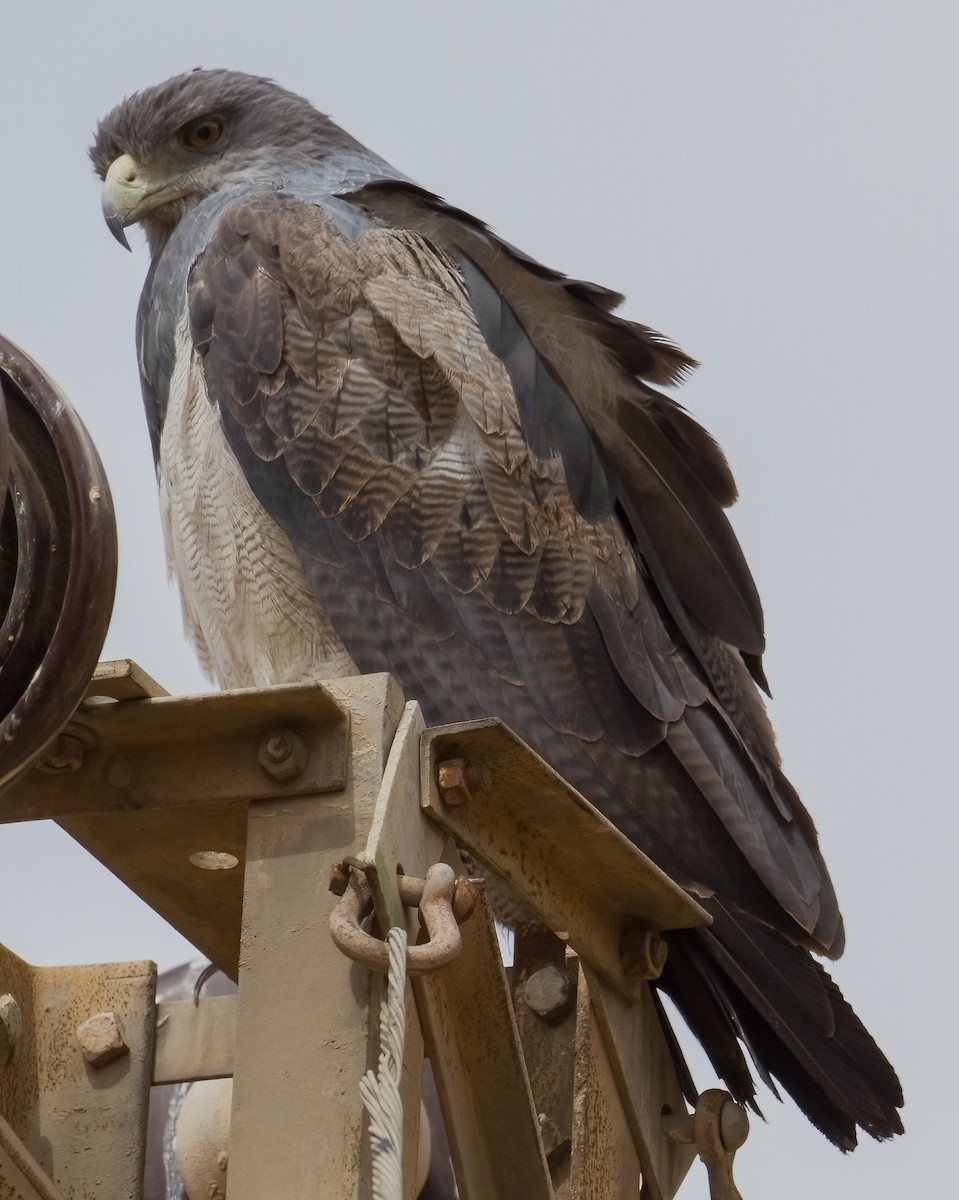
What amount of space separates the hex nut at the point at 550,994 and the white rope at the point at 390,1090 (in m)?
1.81

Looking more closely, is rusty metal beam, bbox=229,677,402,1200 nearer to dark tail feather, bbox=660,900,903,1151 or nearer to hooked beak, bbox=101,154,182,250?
dark tail feather, bbox=660,900,903,1151

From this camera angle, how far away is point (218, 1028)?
10.3ft

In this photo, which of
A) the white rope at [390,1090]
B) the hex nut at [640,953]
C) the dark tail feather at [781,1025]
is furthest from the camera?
the dark tail feather at [781,1025]

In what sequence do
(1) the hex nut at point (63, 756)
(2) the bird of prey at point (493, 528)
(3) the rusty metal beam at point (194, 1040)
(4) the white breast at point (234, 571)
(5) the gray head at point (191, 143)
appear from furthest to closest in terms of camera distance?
(5) the gray head at point (191, 143)
(4) the white breast at point (234, 571)
(2) the bird of prey at point (493, 528)
(3) the rusty metal beam at point (194, 1040)
(1) the hex nut at point (63, 756)

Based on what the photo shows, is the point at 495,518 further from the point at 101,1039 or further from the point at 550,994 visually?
→ the point at 101,1039

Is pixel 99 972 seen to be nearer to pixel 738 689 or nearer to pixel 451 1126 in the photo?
pixel 451 1126

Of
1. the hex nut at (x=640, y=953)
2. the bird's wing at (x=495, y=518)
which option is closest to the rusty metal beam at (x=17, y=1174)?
the hex nut at (x=640, y=953)

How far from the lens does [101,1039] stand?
3.04 m

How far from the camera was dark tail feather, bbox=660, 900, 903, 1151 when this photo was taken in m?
3.93

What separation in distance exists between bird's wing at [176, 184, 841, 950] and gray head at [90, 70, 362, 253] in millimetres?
1087

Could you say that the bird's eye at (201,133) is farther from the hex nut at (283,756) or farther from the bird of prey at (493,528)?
the hex nut at (283,756)

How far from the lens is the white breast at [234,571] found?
4621 millimetres

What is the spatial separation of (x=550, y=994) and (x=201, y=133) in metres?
3.44

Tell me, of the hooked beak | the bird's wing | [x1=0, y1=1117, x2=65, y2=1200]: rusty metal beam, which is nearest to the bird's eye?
the hooked beak
